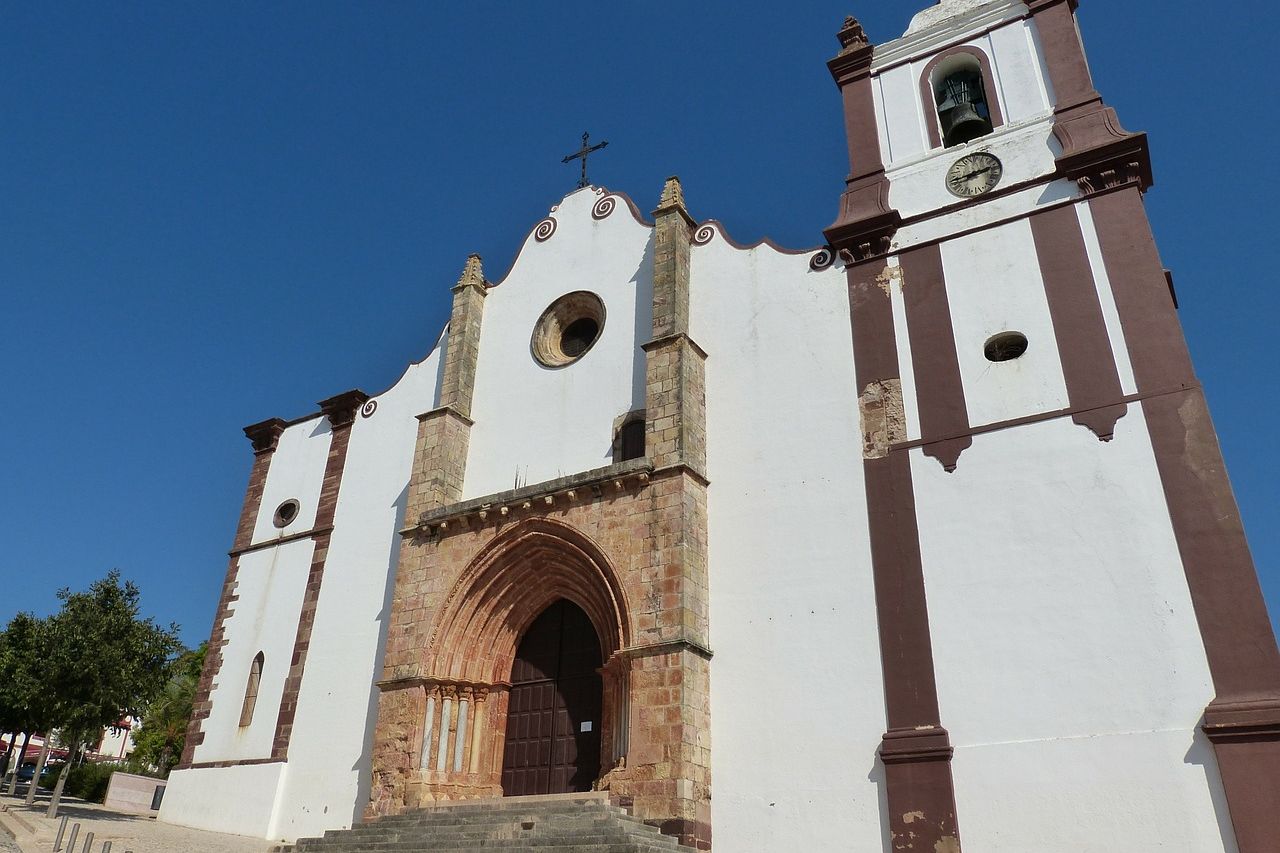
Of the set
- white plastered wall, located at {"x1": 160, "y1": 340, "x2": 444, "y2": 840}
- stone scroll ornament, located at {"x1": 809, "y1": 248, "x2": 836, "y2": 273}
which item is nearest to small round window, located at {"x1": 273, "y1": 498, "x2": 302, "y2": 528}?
white plastered wall, located at {"x1": 160, "y1": 340, "x2": 444, "y2": 840}

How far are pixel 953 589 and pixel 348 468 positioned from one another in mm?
11434

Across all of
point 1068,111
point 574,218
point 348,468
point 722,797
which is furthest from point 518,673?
point 1068,111

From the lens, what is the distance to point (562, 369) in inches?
647

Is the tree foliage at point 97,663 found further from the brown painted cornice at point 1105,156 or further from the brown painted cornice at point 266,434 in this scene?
the brown painted cornice at point 1105,156

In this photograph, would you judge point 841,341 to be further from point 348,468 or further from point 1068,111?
point 348,468

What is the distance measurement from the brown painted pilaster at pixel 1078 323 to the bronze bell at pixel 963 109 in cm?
263

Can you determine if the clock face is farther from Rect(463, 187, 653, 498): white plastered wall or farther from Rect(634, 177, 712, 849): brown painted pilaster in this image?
Rect(463, 187, 653, 498): white plastered wall

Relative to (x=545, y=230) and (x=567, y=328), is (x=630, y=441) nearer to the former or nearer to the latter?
(x=567, y=328)

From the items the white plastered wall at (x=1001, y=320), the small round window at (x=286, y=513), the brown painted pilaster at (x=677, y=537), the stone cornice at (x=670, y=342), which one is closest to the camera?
the brown painted pilaster at (x=677, y=537)

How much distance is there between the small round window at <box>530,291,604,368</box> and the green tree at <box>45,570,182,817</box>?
8.20 meters

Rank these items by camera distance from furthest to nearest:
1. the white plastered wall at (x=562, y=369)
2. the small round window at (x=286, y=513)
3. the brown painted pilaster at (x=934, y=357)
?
the small round window at (x=286, y=513), the white plastered wall at (x=562, y=369), the brown painted pilaster at (x=934, y=357)

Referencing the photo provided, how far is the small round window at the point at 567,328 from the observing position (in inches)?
662

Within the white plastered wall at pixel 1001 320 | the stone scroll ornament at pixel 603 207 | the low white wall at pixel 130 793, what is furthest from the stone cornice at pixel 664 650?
the low white wall at pixel 130 793

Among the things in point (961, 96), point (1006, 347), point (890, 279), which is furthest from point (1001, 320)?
point (961, 96)
